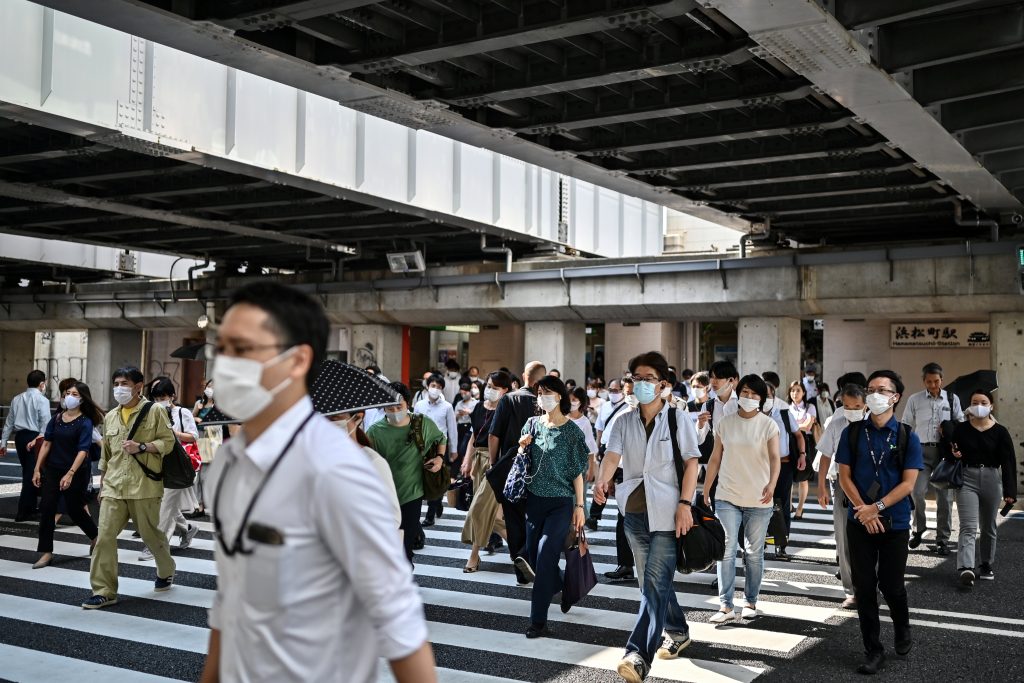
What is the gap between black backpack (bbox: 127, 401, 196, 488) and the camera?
8609 mm

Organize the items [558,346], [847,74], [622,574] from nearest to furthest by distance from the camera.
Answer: [847,74], [622,574], [558,346]

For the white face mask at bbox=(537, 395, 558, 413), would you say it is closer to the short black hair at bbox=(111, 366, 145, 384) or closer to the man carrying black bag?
the man carrying black bag

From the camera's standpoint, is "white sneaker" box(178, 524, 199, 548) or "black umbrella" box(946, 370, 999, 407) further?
"white sneaker" box(178, 524, 199, 548)

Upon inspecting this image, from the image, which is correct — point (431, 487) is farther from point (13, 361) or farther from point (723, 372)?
point (13, 361)

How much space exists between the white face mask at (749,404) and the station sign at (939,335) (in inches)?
782

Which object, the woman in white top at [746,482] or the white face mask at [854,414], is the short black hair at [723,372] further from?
the white face mask at [854,414]

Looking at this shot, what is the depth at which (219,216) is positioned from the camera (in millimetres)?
20875

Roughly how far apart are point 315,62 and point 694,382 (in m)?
7.29

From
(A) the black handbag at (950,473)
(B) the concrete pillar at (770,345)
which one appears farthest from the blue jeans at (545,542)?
(B) the concrete pillar at (770,345)

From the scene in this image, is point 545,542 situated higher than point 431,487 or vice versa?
point 431,487

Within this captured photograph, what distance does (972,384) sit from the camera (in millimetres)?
10891

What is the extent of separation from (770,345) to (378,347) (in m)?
11.5

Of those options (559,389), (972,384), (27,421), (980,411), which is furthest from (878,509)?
(27,421)

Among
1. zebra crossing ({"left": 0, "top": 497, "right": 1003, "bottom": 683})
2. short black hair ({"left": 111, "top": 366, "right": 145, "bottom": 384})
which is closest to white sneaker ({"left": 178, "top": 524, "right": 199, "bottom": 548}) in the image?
zebra crossing ({"left": 0, "top": 497, "right": 1003, "bottom": 683})
